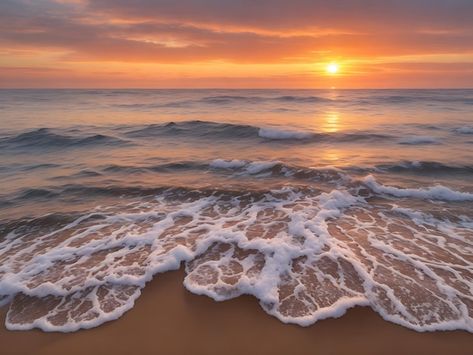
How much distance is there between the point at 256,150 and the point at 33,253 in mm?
10427

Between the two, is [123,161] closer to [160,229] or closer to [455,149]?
[160,229]

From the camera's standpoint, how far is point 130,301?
15.5 feet

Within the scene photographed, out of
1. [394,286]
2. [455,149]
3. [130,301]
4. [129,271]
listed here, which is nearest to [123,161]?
[129,271]

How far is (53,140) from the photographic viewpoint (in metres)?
17.1

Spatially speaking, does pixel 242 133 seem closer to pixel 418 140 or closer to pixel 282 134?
pixel 282 134

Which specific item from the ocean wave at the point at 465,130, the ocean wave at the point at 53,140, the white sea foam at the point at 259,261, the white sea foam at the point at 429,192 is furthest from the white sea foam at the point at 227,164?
the ocean wave at the point at 465,130

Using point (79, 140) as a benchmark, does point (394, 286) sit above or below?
above

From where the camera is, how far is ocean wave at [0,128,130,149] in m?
16.3

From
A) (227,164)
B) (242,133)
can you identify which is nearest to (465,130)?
(242,133)

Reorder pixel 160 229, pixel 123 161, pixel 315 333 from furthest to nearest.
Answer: pixel 123 161, pixel 160 229, pixel 315 333

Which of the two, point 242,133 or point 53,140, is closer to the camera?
point 53,140

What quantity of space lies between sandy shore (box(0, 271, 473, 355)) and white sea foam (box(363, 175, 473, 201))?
5.44m

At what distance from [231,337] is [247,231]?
2.91 m

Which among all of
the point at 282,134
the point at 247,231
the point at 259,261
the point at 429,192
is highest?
the point at 259,261
